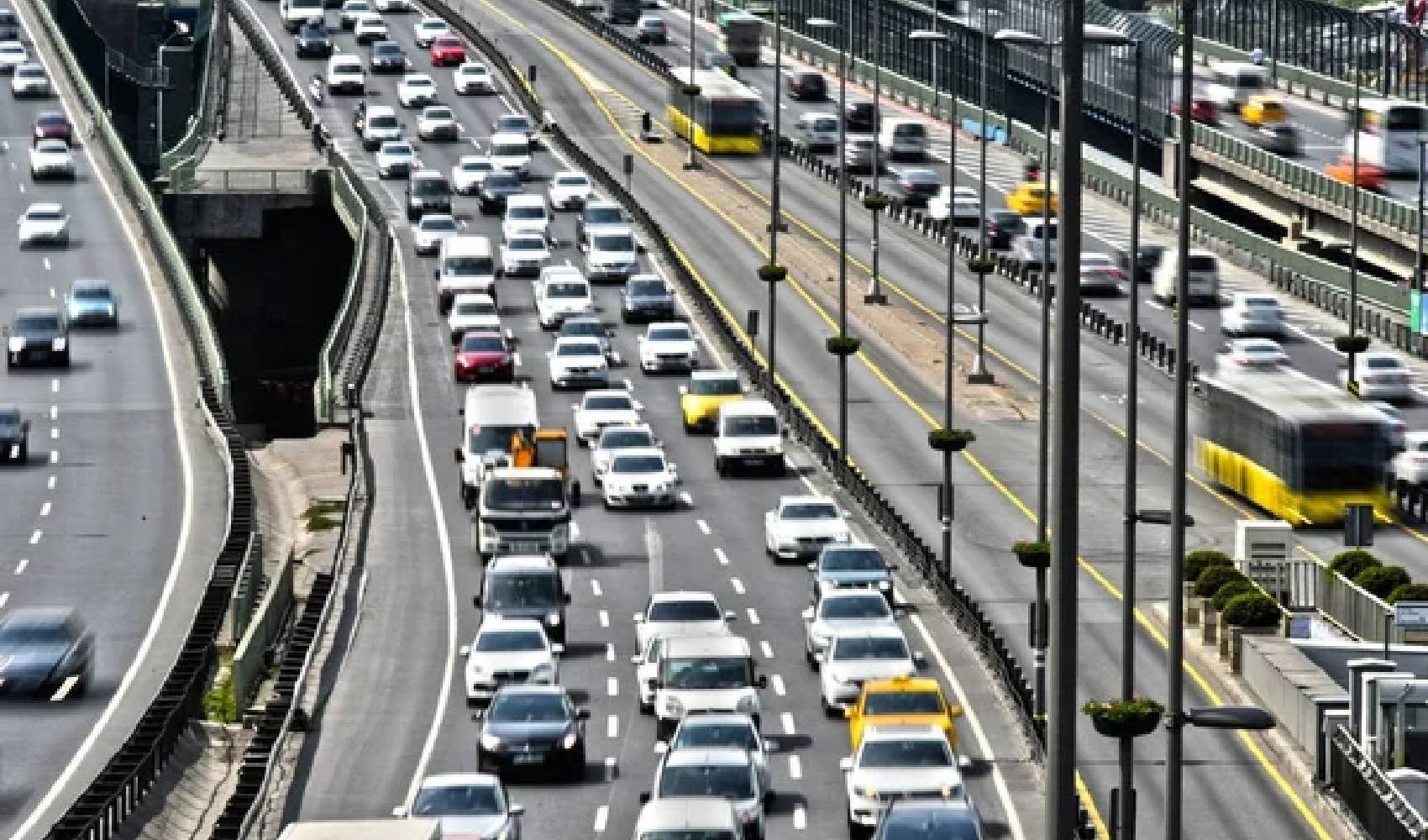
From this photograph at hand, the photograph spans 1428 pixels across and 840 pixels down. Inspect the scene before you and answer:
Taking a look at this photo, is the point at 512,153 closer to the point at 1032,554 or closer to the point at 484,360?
the point at 484,360

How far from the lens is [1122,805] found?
4025 centimetres

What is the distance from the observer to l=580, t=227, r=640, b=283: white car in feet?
348

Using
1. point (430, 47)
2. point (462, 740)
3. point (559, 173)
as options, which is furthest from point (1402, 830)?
point (430, 47)

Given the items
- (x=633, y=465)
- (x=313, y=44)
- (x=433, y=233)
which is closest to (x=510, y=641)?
(x=633, y=465)

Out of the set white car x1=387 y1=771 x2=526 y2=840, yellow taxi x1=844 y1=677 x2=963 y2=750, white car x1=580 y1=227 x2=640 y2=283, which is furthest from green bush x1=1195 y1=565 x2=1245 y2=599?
white car x1=580 y1=227 x2=640 y2=283

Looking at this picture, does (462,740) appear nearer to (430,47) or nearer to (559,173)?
(559,173)

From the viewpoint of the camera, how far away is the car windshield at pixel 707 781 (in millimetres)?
44094

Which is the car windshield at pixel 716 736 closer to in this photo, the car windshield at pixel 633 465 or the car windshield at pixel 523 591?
the car windshield at pixel 523 591

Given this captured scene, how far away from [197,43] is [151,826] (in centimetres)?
13109

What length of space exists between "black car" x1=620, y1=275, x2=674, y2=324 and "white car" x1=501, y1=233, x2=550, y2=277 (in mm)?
8471

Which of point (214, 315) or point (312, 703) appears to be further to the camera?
point (214, 315)

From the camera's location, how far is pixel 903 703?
49.3m

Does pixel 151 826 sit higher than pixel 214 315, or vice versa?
pixel 151 826

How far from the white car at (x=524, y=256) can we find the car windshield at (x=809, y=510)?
40149mm
